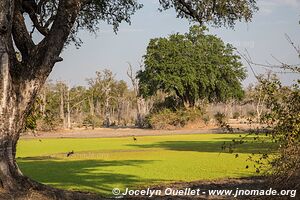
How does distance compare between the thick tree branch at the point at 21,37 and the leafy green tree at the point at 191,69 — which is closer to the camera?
the thick tree branch at the point at 21,37

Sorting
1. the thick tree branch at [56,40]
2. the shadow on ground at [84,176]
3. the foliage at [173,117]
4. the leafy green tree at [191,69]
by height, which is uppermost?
the leafy green tree at [191,69]

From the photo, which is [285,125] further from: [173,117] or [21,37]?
[173,117]

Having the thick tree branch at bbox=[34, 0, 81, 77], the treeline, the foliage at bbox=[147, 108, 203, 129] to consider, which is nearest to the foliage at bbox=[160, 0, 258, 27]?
the thick tree branch at bbox=[34, 0, 81, 77]

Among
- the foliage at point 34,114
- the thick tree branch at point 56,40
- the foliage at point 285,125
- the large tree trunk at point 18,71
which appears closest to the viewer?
the foliage at point 285,125

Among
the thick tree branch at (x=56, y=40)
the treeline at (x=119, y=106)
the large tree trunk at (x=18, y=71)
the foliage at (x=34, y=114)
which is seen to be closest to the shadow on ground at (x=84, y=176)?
the foliage at (x=34, y=114)

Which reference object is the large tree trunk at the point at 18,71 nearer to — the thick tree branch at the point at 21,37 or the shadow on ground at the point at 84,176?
the thick tree branch at the point at 21,37

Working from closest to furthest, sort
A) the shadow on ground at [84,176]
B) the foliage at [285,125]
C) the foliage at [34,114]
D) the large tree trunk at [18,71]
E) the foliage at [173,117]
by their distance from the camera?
the foliage at [285,125]
the large tree trunk at [18,71]
the shadow on ground at [84,176]
the foliage at [34,114]
the foliage at [173,117]

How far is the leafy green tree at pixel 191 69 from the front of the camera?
232 ft

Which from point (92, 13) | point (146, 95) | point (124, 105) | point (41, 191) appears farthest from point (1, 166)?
point (124, 105)

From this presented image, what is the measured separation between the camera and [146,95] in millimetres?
72062

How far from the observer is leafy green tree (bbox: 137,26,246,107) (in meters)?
70.7

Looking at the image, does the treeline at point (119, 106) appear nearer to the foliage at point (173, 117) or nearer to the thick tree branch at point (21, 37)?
the foliage at point (173, 117)

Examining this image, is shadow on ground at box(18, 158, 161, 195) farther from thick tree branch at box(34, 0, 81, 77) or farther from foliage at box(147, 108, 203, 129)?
foliage at box(147, 108, 203, 129)

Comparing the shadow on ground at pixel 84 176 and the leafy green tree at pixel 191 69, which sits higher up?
the leafy green tree at pixel 191 69
